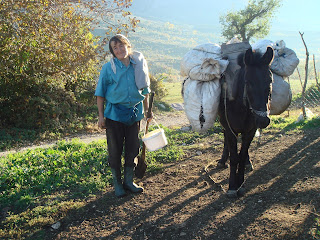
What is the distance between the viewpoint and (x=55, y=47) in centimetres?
802

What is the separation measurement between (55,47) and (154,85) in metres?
7.19

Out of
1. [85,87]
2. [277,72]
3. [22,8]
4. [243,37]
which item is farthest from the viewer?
[243,37]

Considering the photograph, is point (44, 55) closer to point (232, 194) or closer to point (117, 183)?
point (117, 183)

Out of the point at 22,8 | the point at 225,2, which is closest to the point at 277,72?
the point at 22,8

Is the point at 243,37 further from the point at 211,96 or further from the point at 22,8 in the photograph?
the point at 211,96

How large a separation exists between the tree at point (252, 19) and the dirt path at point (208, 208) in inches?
690

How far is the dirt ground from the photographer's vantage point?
10.5ft

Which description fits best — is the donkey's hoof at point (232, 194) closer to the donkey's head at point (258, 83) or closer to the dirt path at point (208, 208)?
the dirt path at point (208, 208)

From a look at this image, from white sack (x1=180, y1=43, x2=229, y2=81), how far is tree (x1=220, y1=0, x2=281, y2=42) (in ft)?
58.8

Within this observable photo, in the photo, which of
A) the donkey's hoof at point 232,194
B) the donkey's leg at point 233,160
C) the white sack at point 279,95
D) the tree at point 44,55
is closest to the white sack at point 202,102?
the donkey's leg at point 233,160

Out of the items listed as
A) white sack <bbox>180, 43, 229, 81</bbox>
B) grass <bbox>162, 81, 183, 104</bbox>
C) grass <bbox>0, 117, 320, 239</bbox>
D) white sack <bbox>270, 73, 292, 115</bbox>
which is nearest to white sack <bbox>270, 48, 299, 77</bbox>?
white sack <bbox>270, 73, 292, 115</bbox>

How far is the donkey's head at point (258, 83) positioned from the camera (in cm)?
335

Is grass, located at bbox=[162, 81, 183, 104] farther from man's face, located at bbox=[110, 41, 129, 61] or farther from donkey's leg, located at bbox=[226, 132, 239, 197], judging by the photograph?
man's face, located at bbox=[110, 41, 129, 61]

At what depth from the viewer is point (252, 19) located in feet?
68.7
